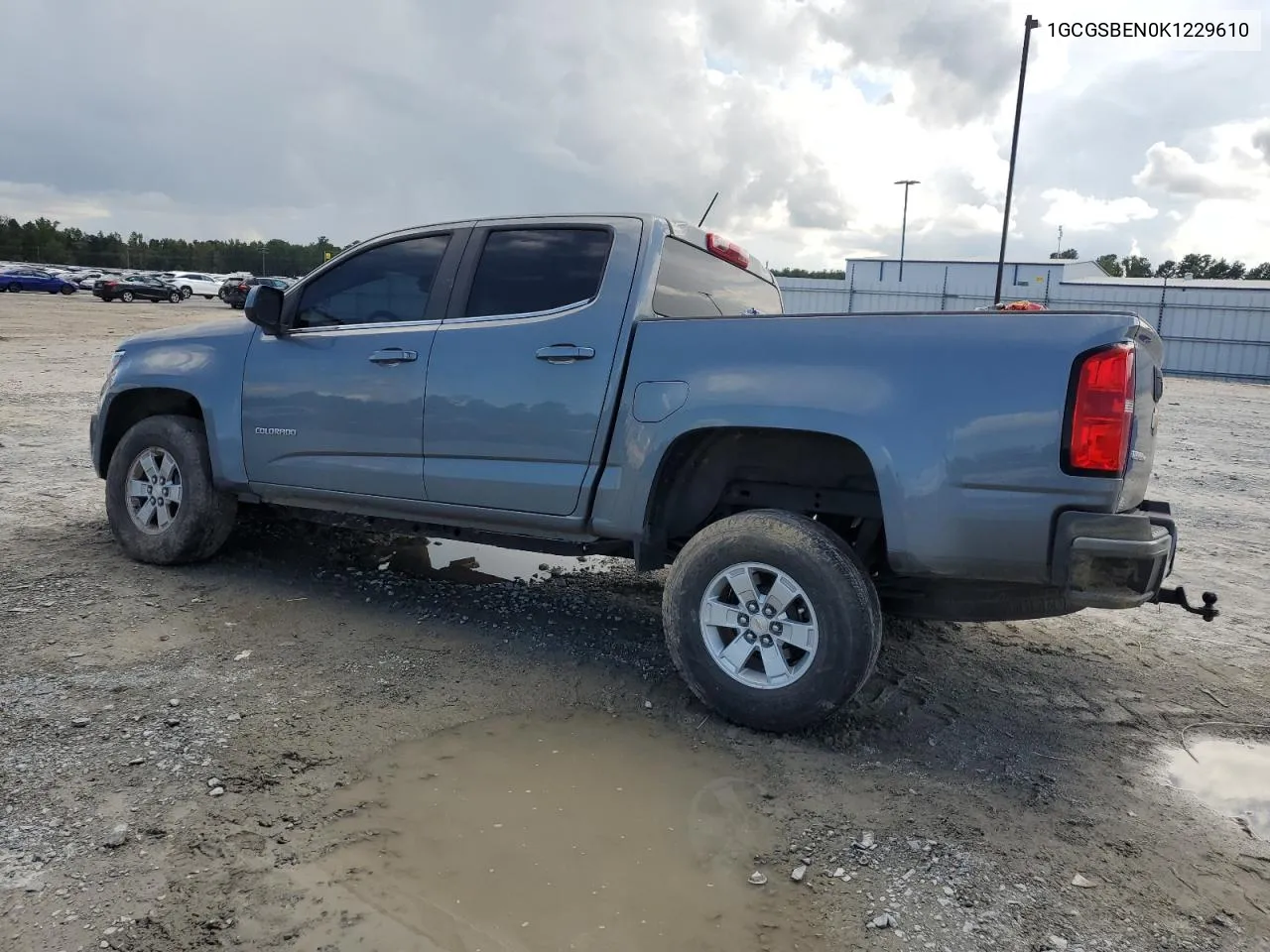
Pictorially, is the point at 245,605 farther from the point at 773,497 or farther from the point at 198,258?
the point at 198,258

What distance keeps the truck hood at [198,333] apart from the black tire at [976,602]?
372cm

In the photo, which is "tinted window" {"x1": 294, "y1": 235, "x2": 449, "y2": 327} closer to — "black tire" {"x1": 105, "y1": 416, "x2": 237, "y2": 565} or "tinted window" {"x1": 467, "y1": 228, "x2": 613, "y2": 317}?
"tinted window" {"x1": 467, "y1": 228, "x2": 613, "y2": 317}

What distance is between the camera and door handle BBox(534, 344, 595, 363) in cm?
393

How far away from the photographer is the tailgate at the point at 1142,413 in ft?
10.1

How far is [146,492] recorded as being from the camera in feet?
17.4

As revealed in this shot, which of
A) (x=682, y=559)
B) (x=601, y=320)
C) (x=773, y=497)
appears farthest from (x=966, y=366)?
(x=601, y=320)

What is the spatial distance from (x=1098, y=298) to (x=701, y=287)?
36.4 meters

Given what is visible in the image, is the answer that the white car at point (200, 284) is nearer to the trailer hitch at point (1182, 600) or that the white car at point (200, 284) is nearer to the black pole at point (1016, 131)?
the black pole at point (1016, 131)

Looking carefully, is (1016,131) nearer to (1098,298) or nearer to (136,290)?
(1098,298)

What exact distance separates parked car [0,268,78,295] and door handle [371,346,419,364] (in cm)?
5229

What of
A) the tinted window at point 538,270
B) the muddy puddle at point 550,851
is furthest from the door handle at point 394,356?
the muddy puddle at point 550,851

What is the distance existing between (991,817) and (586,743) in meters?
1.40

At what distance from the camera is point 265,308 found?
4.80 metres

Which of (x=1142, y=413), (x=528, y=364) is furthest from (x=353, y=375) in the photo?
(x=1142, y=413)
